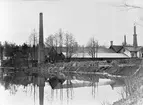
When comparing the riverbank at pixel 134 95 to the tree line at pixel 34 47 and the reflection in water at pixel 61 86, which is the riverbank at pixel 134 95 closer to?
the reflection in water at pixel 61 86

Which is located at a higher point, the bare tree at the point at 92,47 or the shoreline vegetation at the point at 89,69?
the bare tree at the point at 92,47

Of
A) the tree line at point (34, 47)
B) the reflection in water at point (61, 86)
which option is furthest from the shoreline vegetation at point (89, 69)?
the reflection in water at point (61, 86)

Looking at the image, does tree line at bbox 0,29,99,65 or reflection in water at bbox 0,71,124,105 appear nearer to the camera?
reflection in water at bbox 0,71,124,105

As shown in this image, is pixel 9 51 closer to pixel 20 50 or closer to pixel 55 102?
pixel 20 50

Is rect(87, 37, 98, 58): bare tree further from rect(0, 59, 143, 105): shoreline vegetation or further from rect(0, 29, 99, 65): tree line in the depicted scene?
rect(0, 59, 143, 105): shoreline vegetation

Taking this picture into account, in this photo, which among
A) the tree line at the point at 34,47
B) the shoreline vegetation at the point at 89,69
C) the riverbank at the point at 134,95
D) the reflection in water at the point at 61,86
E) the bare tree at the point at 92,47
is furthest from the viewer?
the bare tree at the point at 92,47

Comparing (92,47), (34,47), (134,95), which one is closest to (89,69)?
(34,47)

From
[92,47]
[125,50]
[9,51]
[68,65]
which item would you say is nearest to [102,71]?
[68,65]

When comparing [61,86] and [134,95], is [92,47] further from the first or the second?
[134,95]

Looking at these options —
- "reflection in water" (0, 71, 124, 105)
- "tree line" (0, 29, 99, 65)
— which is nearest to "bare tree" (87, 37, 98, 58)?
"tree line" (0, 29, 99, 65)

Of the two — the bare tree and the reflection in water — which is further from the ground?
the bare tree

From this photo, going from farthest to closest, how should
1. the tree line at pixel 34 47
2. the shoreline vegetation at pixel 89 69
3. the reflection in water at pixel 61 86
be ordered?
the tree line at pixel 34 47 → the shoreline vegetation at pixel 89 69 → the reflection in water at pixel 61 86

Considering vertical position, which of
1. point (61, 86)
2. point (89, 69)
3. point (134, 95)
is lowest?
point (61, 86)

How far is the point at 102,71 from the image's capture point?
1083 inches
